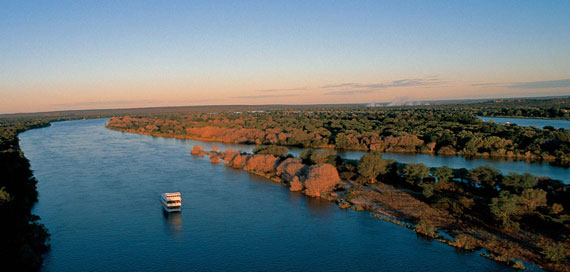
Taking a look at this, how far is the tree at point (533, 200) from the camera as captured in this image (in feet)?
69.8

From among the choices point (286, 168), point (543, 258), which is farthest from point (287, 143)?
point (543, 258)

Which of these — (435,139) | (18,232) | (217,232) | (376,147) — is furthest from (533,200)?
(376,147)

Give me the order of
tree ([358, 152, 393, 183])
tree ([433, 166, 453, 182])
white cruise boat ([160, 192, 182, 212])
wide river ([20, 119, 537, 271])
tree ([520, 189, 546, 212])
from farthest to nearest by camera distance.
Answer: tree ([358, 152, 393, 183]) < tree ([433, 166, 453, 182]) < white cruise boat ([160, 192, 182, 212]) < tree ([520, 189, 546, 212]) < wide river ([20, 119, 537, 271])

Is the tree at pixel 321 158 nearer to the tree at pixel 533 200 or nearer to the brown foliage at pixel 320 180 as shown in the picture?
the brown foliage at pixel 320 180

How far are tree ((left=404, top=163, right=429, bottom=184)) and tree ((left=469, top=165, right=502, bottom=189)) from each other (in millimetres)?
3033

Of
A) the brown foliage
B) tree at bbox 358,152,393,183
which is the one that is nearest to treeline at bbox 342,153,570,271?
tree at bbox 358,152,393,183

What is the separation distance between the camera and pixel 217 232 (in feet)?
69.3

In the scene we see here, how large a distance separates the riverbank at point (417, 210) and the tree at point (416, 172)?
957 mm

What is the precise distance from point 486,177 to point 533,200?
15.3 ft

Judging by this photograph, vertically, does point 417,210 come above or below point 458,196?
below

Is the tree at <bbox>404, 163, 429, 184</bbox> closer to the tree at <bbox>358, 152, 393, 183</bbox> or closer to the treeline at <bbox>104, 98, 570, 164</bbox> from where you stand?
the tree at <bbox>358, 152, 393, 183</bbox>

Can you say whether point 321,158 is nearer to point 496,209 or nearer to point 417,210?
point 417,210

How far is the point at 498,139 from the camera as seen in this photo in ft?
145

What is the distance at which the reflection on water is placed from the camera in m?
21.0
